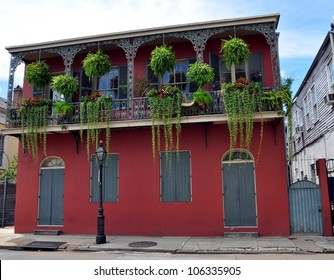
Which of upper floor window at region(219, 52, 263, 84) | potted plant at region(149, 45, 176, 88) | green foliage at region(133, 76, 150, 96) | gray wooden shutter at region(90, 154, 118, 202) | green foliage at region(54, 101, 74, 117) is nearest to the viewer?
potted plant at region(149, 45, 176, 88)

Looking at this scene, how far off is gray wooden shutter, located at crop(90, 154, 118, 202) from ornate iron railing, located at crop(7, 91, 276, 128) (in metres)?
1.57

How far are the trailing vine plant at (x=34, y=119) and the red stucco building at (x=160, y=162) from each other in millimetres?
311

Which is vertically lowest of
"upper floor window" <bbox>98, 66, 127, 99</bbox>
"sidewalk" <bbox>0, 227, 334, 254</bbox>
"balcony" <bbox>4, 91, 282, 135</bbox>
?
"sidewalk" <bbox>0, 227, 334, 254</bbox>

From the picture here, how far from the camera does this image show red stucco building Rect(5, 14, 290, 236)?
10.7 meters

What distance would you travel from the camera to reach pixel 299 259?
24.7 ft

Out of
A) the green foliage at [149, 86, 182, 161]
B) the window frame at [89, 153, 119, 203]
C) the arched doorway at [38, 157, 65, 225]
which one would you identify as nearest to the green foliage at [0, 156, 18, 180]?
the arched doorway at [38, 157, 65, 225]

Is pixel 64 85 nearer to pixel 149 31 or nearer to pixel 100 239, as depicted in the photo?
pixel 149 31

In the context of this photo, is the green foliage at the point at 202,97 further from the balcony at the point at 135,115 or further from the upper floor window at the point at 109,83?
the upper floor window at the point at 109,83

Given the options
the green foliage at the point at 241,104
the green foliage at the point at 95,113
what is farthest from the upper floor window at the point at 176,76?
the green foliage at the point at 241,104

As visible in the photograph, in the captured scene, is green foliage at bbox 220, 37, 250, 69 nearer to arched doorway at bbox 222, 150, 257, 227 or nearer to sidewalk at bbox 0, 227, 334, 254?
arched doorway at bbox 222, 150, 257, 227

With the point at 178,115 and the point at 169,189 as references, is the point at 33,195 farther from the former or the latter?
the point at 178,115

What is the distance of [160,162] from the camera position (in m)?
11.4

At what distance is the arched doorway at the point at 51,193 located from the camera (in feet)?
39.2

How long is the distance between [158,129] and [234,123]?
2403mm
